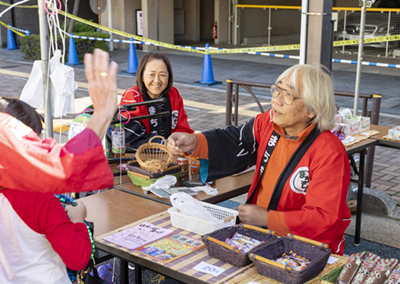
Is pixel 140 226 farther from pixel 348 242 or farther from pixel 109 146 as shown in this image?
pixel 348 242

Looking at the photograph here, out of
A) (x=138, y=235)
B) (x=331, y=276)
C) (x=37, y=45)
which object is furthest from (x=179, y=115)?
(x=37, y=45)

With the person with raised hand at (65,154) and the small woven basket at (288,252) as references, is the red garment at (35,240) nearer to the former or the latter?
the person with raised hand at (65,154)

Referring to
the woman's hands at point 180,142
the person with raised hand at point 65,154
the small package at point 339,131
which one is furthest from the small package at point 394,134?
the person with raised hand at point 65,154

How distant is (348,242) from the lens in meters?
4.37

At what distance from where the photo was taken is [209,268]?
2154 mm

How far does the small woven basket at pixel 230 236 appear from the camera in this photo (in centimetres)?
215

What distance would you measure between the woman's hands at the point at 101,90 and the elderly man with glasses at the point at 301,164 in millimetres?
1307

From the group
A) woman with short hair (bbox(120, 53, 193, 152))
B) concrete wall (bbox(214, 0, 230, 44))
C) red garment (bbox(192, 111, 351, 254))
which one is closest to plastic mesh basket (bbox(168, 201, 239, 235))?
red garment (bbox(192, 111, 351, 254))

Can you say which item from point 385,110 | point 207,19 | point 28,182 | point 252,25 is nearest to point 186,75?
point 385,110

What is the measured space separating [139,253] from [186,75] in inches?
402

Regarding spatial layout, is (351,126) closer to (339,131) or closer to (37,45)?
(339,131)

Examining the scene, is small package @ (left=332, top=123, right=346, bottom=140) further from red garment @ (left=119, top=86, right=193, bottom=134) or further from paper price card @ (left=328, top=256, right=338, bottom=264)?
paper price card @ (left=328, top=256, right=338, bottom=264)

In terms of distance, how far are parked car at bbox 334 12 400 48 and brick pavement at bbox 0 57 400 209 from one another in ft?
22.0

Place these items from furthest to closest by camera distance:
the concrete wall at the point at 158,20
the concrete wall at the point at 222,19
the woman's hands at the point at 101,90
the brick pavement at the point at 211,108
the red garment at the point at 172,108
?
the concrete wall at the point at 222,19
the concrete wall at the point at 158,20
the brick pavement at the point at 211,108
the red garment at the point at 172,108
the woman's hands at the point at 101,90
